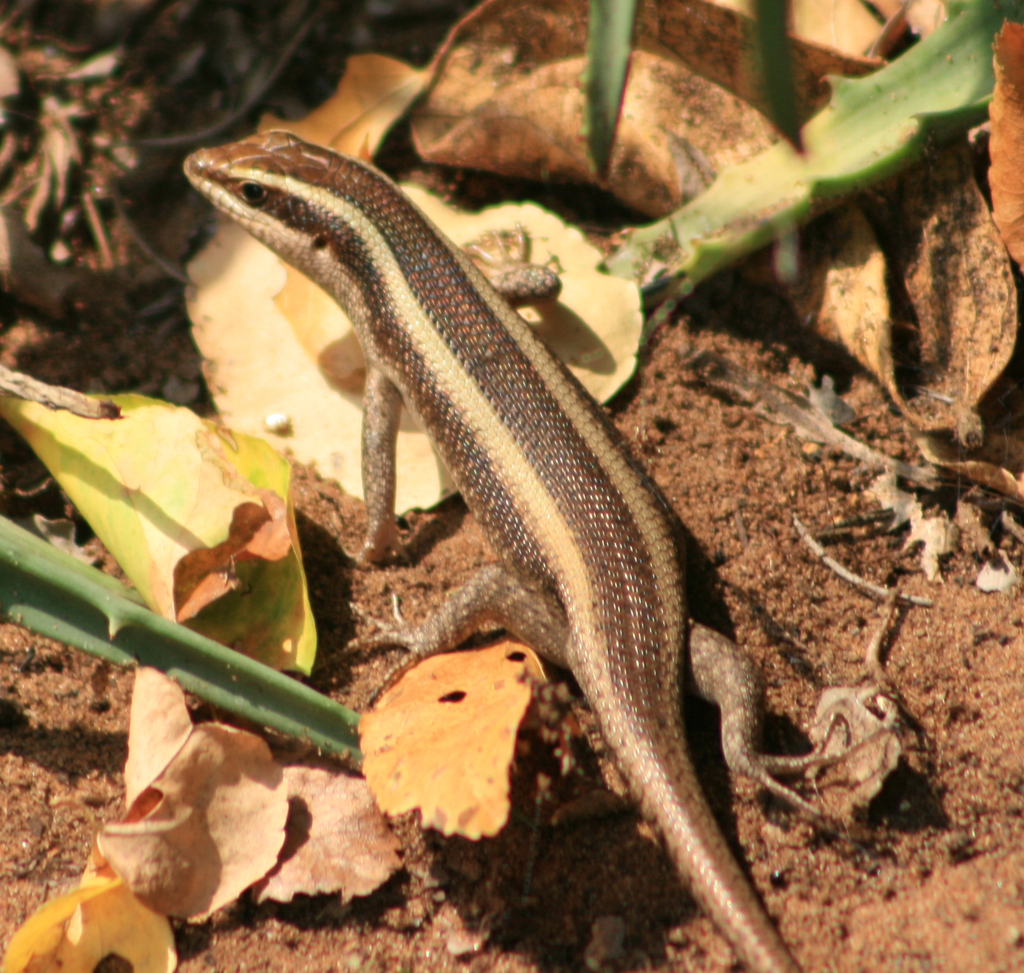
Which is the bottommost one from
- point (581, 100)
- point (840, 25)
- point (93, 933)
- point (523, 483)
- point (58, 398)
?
point (93, 933)

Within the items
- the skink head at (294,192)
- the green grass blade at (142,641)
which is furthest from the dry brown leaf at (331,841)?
the skink head at (294,192)

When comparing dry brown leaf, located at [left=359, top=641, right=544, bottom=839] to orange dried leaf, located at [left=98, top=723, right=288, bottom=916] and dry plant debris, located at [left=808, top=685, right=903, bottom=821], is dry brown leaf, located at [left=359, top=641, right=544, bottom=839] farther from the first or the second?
dry plant debris, located at [left=808, top=685, right=903, bottom=821]

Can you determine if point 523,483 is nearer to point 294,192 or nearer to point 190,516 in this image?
point 190,516

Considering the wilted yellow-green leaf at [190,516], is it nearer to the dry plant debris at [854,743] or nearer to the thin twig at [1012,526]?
the dry plant debris at [854,743]

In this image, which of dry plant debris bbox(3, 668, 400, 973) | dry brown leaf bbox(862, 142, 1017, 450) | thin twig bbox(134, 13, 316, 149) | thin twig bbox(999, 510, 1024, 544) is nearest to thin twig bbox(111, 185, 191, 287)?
thin twig bbox(134, 13, 316, 149)

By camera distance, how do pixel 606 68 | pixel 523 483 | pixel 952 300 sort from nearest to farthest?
pixel 606 68
pixel 523 483
pixel 952 300

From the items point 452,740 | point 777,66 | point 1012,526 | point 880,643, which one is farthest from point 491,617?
point 777,66

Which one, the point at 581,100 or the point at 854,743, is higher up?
the point at 581,100
